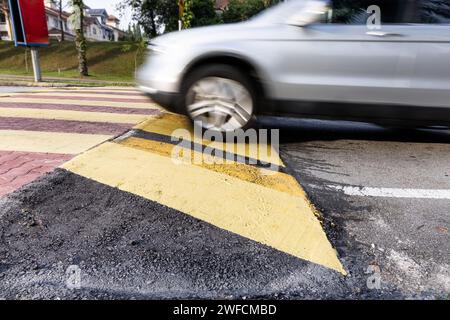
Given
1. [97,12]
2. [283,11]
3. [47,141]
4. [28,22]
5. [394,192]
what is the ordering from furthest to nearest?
[97,12] → [28,22] → [283,11] → [47,141] → [394,192]

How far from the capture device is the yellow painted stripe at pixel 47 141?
3.09 metres

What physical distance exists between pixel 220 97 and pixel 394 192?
6.04ft

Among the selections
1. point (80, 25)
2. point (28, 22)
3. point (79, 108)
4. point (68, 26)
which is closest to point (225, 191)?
point (79, 108)

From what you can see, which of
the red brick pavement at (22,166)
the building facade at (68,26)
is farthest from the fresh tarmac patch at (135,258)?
the building facade at (68,26)

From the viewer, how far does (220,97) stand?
364 centimetres

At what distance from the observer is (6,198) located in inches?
82.9

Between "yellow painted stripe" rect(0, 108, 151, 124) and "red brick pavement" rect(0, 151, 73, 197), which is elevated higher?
"red brick pavement" rect(0, 151, 73, 197)

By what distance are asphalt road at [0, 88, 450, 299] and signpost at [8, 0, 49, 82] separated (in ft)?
42.3

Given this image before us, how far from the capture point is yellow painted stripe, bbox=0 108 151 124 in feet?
14.2

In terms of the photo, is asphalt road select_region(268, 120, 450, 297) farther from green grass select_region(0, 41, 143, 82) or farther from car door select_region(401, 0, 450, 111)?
green grass select_region(0, 41, 143, 82)

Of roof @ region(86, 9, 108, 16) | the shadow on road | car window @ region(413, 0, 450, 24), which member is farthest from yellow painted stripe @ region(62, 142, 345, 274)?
roof @ region(86, 9, 108, 16)

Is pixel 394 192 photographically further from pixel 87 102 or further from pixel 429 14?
pixel 87 102

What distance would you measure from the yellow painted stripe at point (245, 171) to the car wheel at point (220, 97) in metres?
0.56
